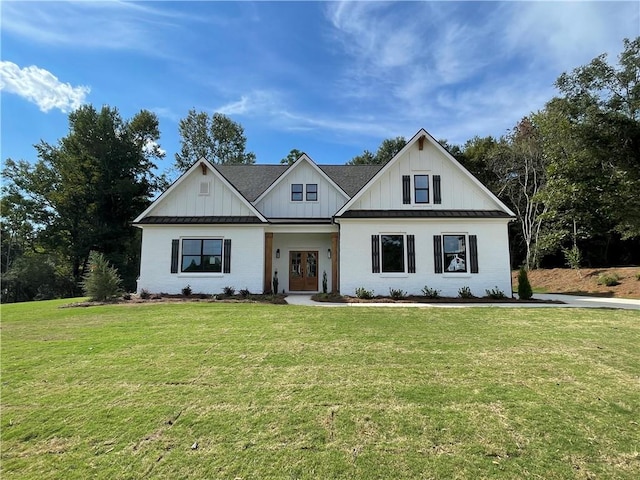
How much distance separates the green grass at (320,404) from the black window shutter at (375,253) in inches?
293

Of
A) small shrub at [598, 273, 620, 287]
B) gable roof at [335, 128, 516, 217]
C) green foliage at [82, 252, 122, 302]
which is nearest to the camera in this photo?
green foliage at [82, 252, 122, 302]

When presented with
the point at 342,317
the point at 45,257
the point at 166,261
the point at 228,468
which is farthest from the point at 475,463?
the point at 45,257

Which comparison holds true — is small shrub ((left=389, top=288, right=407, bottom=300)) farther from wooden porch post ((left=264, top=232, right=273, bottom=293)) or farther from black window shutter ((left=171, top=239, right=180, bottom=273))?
black window shutter ((left=171, top=239, right=180, bottom=273))

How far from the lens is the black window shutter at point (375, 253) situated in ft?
50.7

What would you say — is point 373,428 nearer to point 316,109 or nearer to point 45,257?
point 316,109

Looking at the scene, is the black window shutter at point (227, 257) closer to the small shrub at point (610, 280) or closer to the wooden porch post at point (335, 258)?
the wooden porch post at point (335, 258)

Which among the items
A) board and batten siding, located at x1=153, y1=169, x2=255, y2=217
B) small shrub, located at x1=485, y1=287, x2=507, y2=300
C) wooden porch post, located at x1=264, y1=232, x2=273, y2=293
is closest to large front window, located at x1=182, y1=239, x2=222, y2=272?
board and batten siding, located at x1=153, y1=169, x2=255, y2=217

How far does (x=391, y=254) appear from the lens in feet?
51.2

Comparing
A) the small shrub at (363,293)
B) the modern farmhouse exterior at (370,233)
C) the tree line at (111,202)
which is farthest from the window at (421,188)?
the tree line at (111,202)

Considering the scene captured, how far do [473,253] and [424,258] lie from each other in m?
2.21

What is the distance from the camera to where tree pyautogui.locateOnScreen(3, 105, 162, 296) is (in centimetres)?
2994

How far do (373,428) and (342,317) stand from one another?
242 inches

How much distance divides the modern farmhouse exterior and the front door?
53.8 inches

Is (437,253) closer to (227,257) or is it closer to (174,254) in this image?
(227,257)
